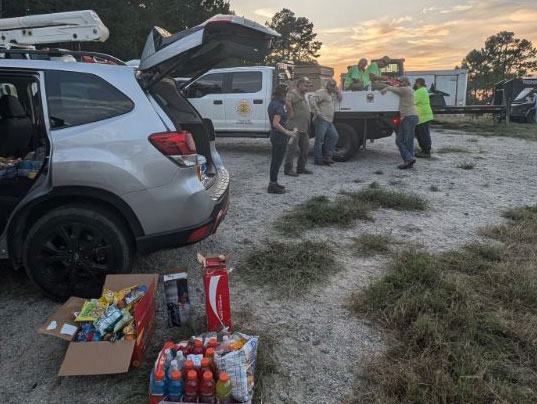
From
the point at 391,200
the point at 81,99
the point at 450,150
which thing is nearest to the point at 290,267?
the point at 81,99

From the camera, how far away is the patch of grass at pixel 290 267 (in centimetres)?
336

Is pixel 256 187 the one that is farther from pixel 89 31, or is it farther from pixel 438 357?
pixel 438 357

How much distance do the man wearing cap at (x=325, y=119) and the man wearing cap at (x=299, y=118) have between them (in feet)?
1.91

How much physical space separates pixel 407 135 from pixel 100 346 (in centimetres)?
713

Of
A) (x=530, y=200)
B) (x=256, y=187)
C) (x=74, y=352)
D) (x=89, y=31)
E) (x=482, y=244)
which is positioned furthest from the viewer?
(x=256, y=187)

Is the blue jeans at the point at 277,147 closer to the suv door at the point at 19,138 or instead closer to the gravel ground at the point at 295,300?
the gravel ground at the point at 295,300

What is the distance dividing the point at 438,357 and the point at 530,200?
459 cm

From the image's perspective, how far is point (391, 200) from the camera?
222 inches

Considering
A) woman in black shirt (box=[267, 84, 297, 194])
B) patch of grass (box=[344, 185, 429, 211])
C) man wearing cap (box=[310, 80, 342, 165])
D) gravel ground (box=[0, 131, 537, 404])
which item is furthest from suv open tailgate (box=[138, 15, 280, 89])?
man wearing cap (box=[310, 80, 342, 165])

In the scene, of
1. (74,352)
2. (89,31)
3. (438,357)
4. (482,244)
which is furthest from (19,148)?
(482,244)

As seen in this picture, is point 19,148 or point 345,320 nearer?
point 345,320

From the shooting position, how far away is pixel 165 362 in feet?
6.93

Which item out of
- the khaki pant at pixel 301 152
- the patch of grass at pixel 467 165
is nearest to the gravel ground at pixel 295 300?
the khaki pant at pixel 301 152

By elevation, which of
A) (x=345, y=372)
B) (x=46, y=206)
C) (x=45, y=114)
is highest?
(x=45, y=114)
